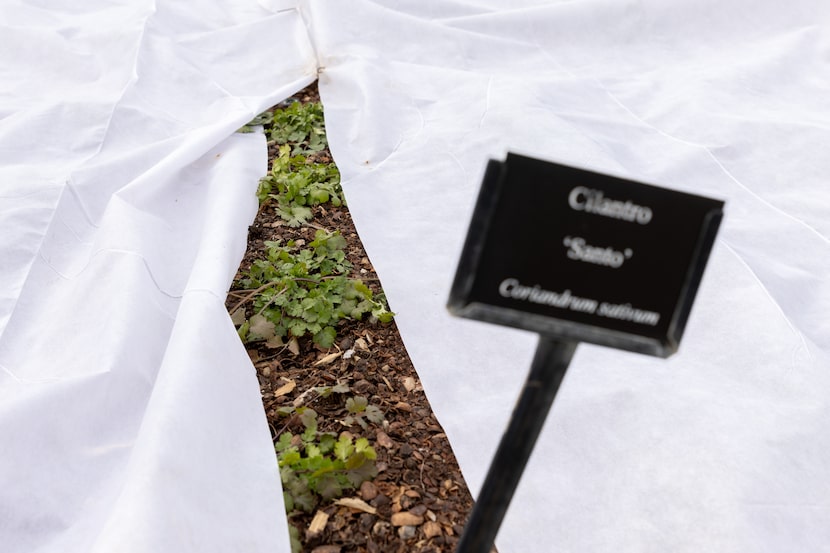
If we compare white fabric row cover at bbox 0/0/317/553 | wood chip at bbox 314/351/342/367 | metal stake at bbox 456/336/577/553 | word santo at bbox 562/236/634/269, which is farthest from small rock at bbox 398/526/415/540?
word santo at bbox 562/236/634/269

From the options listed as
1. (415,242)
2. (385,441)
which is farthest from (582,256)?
(415,242)

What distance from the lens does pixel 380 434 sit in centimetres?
160

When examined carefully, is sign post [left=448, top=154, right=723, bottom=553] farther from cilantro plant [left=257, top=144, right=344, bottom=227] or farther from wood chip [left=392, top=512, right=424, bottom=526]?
cilantro plant [left=257, top=144, right=344, bottom=227]

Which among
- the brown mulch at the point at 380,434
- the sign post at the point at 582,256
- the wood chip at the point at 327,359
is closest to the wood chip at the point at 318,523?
the brown mulch at the point at 380,434

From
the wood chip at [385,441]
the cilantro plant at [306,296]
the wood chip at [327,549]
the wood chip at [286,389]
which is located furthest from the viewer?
the cilantro plant at [306,296]

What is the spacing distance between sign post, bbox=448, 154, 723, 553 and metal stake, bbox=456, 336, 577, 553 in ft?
0.07

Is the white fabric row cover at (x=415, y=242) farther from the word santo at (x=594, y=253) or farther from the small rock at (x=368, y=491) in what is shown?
the small rock at (x=368, y=491)

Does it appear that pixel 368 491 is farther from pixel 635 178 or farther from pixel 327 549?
pixel 635 178

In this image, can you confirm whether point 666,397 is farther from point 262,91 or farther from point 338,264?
point 262,91

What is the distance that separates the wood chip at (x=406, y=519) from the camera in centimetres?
140

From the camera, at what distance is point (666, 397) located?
5.49 feet

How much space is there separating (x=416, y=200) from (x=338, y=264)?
38cm

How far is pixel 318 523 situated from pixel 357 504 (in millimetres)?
84

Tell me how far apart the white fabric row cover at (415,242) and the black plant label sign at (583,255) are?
0.04 metres
